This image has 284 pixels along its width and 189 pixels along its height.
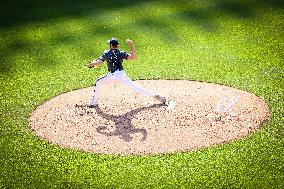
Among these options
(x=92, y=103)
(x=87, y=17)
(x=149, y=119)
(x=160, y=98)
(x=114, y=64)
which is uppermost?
(x=114, y=64)

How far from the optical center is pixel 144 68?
48.3 ft

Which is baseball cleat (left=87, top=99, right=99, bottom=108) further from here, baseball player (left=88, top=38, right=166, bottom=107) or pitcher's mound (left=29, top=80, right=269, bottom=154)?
pitcher's mound (left=29, top=80, right=269, bottom=154)

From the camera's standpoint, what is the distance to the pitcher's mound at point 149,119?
9.30 m

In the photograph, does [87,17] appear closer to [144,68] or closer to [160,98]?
[144,68]

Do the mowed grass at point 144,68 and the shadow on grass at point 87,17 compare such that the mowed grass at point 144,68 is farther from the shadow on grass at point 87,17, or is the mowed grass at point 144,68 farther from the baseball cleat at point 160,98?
the baseball cleat at point 160,98

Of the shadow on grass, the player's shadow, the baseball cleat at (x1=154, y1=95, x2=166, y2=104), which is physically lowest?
the shadow on grass

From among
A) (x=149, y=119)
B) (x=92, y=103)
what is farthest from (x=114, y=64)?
(x=149, y=119)

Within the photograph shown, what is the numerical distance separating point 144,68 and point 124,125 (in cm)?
486

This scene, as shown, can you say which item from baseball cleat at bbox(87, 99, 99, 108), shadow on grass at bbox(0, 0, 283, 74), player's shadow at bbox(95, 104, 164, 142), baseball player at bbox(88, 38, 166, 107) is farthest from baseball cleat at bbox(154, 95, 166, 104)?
shadow on grass at bbox(0, 0, 283, 74)

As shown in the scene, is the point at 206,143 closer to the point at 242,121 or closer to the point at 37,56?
the point at 242,121

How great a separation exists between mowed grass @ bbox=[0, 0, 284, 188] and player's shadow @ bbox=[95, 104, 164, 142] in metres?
0.97

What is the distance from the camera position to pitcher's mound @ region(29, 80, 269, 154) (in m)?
9.30

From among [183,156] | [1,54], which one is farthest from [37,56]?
[183,156]

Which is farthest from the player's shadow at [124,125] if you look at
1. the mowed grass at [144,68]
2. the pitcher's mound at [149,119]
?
the mowed grass at [144,68]
